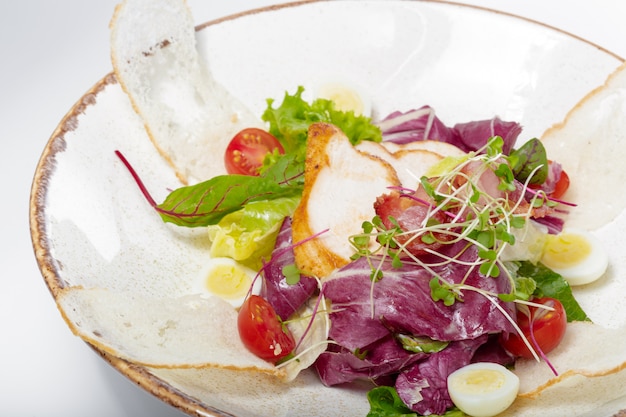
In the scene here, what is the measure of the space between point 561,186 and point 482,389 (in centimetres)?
147

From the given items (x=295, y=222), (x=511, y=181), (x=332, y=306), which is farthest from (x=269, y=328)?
(x=511, y=181)

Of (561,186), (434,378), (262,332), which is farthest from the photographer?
(561,186)

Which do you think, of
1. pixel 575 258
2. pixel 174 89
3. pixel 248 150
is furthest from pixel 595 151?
pixel 174 89

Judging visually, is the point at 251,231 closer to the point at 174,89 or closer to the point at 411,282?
the point at 411,282

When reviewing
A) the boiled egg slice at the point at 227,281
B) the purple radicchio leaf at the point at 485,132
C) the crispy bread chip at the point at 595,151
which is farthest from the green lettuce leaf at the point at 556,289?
the boiled egg slice at the point at 227,281

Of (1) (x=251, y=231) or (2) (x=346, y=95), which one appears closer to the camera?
(1) (x=251, y=231)

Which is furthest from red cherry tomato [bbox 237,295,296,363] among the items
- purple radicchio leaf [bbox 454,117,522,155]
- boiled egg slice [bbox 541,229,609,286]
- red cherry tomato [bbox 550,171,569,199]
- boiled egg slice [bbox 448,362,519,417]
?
red cherry tomato [bbox 550,171,569,199]

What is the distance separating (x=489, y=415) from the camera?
2.80m

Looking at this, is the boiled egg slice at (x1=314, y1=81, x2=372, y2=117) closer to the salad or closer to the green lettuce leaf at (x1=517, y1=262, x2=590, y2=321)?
the salad

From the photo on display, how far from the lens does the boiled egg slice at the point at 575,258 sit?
137 inches

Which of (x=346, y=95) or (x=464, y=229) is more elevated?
(x=346, y=95)

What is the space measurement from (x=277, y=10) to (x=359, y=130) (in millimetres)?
1049

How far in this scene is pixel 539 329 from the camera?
10.0 feet

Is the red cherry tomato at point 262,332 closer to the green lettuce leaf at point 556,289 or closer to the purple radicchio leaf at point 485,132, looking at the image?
the green lettuce leaf at point 556,289
